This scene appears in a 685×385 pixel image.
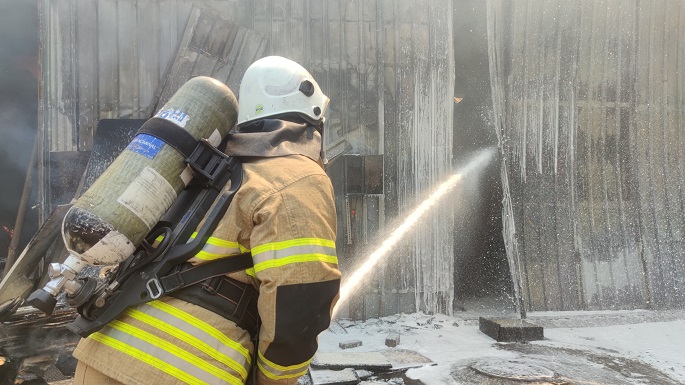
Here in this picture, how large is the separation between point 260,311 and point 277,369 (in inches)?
9.9

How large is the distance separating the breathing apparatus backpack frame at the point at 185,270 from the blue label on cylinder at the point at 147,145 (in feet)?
0.12

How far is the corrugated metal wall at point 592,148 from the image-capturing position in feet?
22.9

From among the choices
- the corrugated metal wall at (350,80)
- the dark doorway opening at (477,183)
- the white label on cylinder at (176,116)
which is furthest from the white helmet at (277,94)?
the dark doorway opening at (477,183)

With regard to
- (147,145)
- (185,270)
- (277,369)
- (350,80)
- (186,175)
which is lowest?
(277,369)

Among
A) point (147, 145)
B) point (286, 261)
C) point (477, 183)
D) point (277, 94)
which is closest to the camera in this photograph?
point (286, 261)

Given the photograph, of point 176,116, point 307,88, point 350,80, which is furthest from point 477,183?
point 176,116

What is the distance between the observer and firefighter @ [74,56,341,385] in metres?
1.79

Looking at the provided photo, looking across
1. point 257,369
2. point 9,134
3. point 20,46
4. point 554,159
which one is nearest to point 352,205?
point 554,159

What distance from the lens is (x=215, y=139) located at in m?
2.15

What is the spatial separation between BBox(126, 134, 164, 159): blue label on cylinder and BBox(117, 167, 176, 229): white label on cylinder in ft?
0.24

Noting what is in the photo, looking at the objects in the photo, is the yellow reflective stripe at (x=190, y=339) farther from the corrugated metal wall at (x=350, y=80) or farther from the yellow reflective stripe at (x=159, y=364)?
the corrugated metal wall at (x=350, y=80)

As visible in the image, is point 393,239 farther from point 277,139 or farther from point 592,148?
point 277,139

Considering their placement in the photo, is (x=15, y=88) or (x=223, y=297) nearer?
(x=223, y=297)

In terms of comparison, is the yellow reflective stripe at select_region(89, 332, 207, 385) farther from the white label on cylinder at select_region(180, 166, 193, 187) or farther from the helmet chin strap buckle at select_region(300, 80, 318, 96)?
the helmet chin strap buckle at select_region(300, 80, 318, 96)
